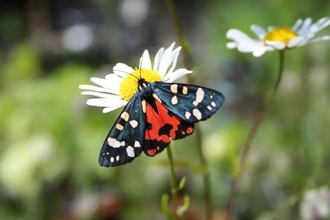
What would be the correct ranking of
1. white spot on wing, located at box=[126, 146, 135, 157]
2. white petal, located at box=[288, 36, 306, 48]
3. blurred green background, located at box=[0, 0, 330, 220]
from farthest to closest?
blurred green background, located at box=[0, 0, 330, 220]
white petal, located at box=[288, 36, 306, 48]
white spot on wing, located at box=[126, 146, 135, 157]

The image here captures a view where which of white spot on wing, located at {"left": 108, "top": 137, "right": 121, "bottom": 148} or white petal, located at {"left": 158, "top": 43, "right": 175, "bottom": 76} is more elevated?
white petal, located at {"left": 158, "top": 43, "right": 175, "bottom": 76}

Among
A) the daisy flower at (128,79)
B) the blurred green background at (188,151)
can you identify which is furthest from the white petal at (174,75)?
the blurred green background at (188,151)

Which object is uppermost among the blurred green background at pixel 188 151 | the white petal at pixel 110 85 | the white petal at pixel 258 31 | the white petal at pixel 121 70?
the white petal at pixel 258 31

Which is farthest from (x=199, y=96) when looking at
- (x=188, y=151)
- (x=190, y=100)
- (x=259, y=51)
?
(x=188, y=151)

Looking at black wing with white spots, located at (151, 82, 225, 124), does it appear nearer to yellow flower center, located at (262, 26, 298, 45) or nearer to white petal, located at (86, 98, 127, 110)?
white petal, located at (86, 98, 127, 110)

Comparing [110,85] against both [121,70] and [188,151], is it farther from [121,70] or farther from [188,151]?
[188,151]

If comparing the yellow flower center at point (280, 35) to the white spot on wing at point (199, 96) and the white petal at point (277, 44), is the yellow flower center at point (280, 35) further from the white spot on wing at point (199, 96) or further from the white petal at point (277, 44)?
the white spot on wing at point (199, 96)

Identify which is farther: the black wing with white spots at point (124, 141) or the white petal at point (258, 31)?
the white petal at point (258, 31)

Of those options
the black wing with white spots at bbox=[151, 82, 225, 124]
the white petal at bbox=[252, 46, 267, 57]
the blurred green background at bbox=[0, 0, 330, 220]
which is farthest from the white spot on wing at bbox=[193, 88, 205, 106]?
the blurred green background at bbox=[0, 0, 330, 220]
